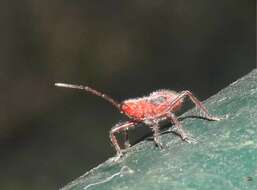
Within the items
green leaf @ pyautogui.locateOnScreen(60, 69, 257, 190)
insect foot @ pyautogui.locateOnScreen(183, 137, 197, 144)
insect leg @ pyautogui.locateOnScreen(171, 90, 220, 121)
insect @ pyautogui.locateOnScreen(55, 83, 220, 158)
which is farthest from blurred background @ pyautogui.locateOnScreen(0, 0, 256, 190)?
insect foot @ pyautogui.locateOnScreen(183, 137, 197, 144)

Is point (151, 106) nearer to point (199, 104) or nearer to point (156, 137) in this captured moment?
point (199, 104)

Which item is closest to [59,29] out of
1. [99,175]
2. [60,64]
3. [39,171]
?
[60,64]

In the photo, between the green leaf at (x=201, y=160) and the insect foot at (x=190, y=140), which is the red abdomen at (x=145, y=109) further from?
the insect foot at (x=190, y=140)

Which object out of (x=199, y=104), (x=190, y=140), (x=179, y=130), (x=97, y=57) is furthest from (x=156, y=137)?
(x=97, y=57)

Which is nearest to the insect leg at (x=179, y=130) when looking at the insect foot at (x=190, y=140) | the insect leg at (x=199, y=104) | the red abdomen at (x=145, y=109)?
the insect foot at (x=190, y=140)

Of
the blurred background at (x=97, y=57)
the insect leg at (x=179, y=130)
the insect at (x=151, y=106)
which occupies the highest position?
the blurred background at (x=97, y=57)

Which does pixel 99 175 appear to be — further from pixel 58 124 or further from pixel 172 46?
pixel 172 46

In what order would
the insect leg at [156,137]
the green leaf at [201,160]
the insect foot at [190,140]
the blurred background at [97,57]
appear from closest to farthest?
1. the green leaf at [201,160]
2. the insect foot at [190,140]
3. the insect leg at [156,137]
4. the blurred background at [97,57]


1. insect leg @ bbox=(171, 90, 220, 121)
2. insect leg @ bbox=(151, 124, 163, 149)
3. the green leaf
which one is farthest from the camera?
insect leg @ bbox=(171, 90, 220, 121)

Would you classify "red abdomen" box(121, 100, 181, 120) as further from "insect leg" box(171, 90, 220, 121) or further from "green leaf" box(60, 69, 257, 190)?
"green leaf" box(60, 69, 257, 190)
